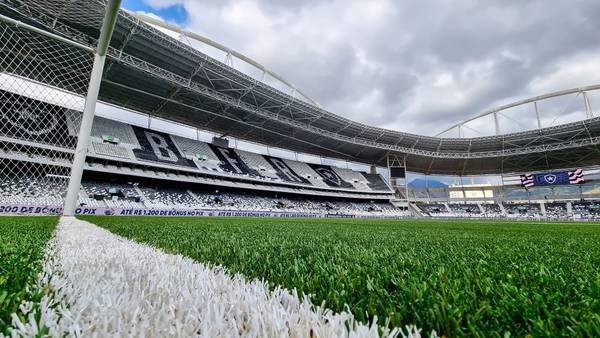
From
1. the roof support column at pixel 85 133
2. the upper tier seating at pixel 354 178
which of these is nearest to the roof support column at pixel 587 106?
the upper tier seating at pixel 354 178

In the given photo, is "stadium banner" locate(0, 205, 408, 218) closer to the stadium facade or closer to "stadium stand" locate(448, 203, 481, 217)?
the stadium facade

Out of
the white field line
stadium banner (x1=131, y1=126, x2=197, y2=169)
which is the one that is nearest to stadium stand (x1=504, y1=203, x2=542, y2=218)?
stadium banner (x1=131, y1=126, x2=197, y2=169)

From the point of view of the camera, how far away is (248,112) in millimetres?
26156

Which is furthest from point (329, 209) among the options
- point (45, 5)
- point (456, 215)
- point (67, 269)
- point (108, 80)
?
point (67, 269)

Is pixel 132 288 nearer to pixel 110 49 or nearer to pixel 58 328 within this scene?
pixel 58 328

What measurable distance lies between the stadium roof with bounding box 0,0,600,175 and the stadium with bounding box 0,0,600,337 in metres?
0.19

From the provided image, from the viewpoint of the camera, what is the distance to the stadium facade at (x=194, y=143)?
1121 centimetres

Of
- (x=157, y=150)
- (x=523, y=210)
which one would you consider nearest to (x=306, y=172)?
(x=157, y=150)

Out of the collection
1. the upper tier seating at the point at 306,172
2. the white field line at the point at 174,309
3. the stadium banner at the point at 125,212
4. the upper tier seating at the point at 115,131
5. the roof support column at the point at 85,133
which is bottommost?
the white field line at the point at 174,309

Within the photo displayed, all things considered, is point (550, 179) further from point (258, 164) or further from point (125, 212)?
point (125, 212)

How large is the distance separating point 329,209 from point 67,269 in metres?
35.0

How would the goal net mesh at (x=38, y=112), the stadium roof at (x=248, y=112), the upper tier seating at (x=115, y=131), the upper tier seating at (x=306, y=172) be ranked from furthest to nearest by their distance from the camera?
the upper tier seating at (x=306, y=172) → the upper tier seating at (x=115, y=131) → the stadium roof at (x=248, y=112) → the goal net mesh at (x=38, y=112)

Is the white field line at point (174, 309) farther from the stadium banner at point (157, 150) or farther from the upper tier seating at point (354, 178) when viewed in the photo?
the upper tier seating at point (354, 178)

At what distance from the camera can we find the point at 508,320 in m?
0.71
